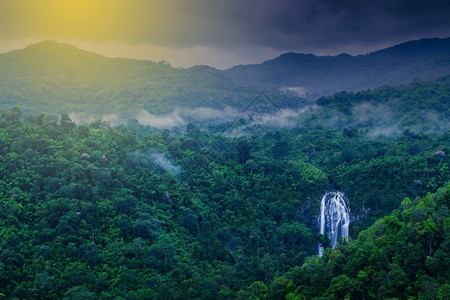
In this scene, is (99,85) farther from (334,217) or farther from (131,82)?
(334,217)

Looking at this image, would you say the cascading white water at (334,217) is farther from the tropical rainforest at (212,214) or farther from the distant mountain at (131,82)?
the distant mountain at (131,82)

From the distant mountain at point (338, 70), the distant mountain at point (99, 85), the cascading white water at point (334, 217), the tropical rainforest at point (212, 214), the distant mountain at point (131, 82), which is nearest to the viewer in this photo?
the tropical rainforest at point (212, 214)

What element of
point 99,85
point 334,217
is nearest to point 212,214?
point 334,217

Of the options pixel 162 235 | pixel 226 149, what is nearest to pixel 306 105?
pixel 226 149

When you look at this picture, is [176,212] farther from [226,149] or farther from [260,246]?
[226,149]

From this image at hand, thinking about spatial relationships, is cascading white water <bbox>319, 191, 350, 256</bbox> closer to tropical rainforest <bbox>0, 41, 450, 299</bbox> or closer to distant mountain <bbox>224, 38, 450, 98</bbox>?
tropical rainforest <bbox>0, 41, 450, 299</bbox>

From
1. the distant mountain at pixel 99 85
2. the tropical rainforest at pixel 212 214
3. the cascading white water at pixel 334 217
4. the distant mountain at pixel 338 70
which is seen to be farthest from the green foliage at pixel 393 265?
the distant mountain at pixel 338 70
